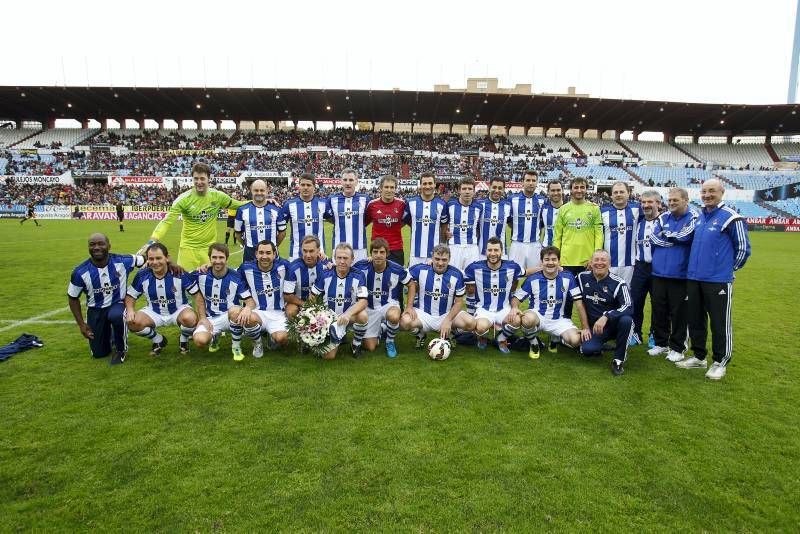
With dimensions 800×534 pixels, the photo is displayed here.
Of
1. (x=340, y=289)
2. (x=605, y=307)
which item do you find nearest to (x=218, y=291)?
(x=340, y=289)

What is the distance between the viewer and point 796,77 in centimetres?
4447

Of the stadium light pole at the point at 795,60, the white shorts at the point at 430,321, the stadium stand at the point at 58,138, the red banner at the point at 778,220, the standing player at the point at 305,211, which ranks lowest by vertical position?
the red banner at the point at 778,220

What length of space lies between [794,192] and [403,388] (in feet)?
143

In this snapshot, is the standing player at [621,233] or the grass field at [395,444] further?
the standing player at [621,233]

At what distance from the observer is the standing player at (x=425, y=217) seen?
6047 millimetres

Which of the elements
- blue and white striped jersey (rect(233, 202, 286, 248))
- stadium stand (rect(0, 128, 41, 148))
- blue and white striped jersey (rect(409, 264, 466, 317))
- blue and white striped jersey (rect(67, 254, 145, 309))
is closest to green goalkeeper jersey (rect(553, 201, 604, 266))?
blue and white striped jersey (rect(409, 264, 466, 317))

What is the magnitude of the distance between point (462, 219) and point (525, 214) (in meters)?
0.96

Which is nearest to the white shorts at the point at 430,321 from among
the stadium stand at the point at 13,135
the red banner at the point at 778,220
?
the red banner at the point at 778,220

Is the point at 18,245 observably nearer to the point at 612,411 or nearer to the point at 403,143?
the point at 612,411

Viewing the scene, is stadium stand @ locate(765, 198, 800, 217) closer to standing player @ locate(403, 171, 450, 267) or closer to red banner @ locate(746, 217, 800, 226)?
red banner @ locate(746, 217, 800, 226)

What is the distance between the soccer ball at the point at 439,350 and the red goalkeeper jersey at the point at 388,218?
1646 mm

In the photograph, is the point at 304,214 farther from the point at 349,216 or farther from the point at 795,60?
the point at 795,60

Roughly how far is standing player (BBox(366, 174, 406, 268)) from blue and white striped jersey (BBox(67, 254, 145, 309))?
2.89 metres

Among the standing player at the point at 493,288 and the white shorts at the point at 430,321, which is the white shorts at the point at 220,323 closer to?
the white shorts at the point at 430,321
